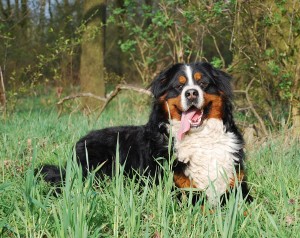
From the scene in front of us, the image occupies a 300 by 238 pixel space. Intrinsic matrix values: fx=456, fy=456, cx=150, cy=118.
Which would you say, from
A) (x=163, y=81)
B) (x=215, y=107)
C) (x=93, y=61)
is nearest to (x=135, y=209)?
(x=215, y=107)

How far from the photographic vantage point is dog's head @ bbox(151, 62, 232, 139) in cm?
362

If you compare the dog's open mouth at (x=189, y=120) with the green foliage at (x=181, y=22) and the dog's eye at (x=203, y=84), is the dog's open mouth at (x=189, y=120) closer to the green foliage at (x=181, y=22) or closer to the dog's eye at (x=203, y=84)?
Result: the dog's eye at (x=203, y=84)

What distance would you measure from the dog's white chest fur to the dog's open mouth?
0.04 m

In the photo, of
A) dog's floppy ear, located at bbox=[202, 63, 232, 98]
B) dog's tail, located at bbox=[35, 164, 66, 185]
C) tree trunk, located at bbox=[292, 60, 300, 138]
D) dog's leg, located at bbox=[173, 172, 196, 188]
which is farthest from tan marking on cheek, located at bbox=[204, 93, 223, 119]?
tree trunk, located at bbox=[292, 60, 300, 138]

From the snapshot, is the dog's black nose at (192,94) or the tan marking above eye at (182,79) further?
the tan marking above eye at (182,79)

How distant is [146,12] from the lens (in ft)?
24.1

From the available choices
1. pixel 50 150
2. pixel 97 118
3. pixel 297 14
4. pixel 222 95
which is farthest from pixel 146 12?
pixel 222 95

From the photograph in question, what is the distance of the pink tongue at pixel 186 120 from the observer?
144 inches

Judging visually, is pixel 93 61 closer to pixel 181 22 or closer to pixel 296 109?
pixel 181 22

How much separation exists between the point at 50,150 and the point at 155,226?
8.29 ft

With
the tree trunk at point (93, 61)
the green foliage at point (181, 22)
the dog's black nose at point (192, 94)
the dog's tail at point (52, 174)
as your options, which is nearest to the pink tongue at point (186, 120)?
the dog's black nose at point (192, 94)

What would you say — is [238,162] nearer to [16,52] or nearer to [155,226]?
[155,226]

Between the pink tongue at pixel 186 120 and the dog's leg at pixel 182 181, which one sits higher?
the pink tongue at pixel 186 120

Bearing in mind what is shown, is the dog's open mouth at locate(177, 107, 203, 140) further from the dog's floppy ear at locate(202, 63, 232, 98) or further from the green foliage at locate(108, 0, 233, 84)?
the green foliage at locate(108, 0, 233, 84)
